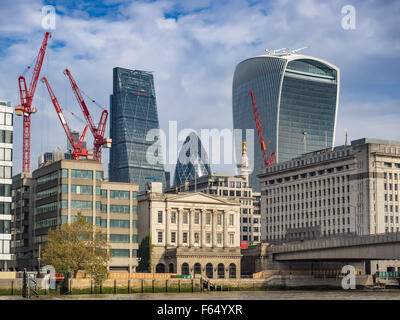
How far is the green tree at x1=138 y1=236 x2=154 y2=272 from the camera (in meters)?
196

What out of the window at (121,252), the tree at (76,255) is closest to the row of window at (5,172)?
the tree at (76,255)

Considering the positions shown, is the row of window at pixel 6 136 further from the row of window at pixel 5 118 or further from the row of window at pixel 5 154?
the row of window at pixel 5 154

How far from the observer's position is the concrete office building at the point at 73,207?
17900 cm

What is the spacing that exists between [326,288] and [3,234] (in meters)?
72.7

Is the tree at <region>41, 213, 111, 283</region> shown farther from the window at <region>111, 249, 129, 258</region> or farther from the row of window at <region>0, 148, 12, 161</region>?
the window at <region>111, 249, 129, 258</region>

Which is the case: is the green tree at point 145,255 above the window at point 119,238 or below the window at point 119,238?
below

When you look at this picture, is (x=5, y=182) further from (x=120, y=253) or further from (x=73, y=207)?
(x=120, y=253)

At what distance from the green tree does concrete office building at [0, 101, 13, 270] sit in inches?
1777

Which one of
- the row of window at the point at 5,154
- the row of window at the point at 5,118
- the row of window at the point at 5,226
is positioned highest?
the row of window at the point at 5,118

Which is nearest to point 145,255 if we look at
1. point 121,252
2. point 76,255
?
point 121,252

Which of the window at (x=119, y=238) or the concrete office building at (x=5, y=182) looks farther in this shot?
the window at (x=119, y=238)

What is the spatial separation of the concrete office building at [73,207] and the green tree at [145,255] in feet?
A: 20.5
